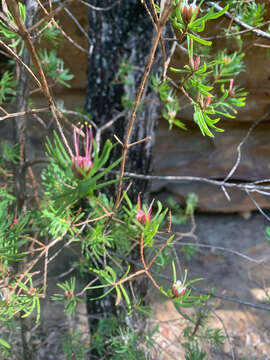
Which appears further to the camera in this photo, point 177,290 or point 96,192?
point 96,192

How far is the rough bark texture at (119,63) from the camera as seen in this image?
1.00 metres

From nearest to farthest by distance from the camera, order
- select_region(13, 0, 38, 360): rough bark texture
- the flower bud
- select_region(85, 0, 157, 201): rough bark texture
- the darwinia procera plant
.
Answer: the darwinia procera plant < the flower bud < select_region(13, 0, 38, 360): rough bark texture < select_region(85, 0, 157, 201): rough bark texture

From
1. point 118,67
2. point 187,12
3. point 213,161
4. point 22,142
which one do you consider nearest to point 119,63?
point 118,67

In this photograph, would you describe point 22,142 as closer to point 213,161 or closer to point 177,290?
point 177,290

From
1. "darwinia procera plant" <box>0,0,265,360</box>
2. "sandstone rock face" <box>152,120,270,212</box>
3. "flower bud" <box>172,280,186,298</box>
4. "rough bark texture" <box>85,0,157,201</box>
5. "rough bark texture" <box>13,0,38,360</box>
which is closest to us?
"darwinia procera plant" <box>0,0,265,360</box>

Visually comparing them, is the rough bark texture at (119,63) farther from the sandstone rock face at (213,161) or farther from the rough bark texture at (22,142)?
the sandstone rock face at (213,161)

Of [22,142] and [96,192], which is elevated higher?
[22,142]

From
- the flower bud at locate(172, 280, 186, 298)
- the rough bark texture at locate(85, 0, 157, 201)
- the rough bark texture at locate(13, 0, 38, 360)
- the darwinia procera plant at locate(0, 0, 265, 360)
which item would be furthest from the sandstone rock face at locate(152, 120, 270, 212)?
the flower bud at locate(172, 280, 186, 298)

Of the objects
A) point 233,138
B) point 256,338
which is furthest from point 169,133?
point 256,338

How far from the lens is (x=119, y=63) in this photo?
1.03 meters

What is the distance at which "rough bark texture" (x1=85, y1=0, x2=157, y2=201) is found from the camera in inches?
39.6

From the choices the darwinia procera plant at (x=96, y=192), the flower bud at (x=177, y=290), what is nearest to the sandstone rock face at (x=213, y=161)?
the darwinia procera plant at (x=96, y=192)

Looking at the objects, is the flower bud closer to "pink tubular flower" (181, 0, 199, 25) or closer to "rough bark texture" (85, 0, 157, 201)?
"pink tubular flower" (181, 0, 199, 25)

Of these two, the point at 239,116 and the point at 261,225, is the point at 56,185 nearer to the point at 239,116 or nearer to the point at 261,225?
the point at 239,116
